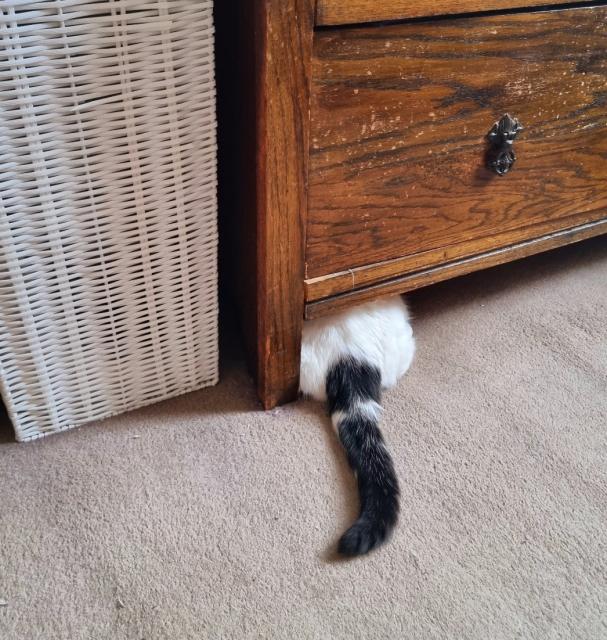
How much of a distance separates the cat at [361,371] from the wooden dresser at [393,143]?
0.04m

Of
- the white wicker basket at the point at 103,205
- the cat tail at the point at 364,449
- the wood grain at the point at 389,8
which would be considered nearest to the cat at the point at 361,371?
the cat tail at the point at 364,449

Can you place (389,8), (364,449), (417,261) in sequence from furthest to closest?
(417,261), (364,449), (389,8)

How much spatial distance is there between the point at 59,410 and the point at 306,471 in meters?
0.35

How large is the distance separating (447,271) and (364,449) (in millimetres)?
321

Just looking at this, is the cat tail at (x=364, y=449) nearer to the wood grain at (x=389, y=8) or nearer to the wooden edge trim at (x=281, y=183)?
the wooden edge trim at (x=281, y=183)

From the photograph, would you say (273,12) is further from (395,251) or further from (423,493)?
(423,493)

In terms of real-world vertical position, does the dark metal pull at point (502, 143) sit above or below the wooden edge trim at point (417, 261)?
above

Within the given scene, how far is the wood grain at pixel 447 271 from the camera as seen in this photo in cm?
87

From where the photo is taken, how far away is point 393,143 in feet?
2.63

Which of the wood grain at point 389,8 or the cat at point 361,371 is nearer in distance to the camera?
the wood grain at point 389,8

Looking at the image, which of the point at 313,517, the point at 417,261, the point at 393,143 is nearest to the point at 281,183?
the point at 393,143

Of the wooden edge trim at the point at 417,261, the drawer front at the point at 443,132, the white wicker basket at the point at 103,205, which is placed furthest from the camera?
the wooden edge trim at the point at 417,261

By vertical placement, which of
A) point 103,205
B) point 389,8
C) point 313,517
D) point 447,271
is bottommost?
point 313,517

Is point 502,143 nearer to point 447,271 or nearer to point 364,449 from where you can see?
point 447,271
